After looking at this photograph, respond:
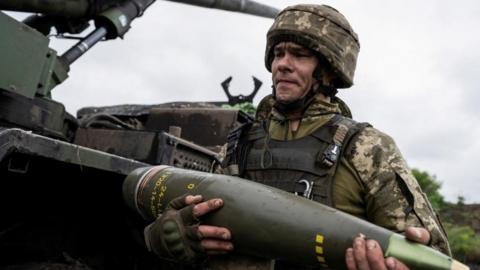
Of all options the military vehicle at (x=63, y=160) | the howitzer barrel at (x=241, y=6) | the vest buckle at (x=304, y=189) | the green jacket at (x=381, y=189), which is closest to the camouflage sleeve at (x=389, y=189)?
the green jacket at (x=381, y=189)

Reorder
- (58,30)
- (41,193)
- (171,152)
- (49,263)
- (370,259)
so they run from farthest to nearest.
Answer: (58,30)
(171,152)
(41,193)
(49,263)
(370,259)

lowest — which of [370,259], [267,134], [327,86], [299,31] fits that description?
[370,259]

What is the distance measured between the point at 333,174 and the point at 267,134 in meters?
0.44

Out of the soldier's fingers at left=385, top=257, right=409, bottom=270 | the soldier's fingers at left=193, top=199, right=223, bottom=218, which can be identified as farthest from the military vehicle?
the soldier's fingers at left=385, top=257, right=409, bottom=270

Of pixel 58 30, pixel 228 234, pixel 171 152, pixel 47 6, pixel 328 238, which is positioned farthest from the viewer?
pixel 58 30

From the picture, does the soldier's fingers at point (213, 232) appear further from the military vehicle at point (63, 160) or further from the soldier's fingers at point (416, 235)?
the military vehicle at point (63, 160)

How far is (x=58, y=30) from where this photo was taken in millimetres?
6949

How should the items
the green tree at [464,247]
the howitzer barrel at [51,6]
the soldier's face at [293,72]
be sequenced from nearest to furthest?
the soldier's face at [293,72], the howitzer barrel at [51,6], the green tree at [464,247]

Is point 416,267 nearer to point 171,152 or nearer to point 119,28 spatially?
point 171,152

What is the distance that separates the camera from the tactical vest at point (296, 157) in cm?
234

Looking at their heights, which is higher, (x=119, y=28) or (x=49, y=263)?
(x=119, y=28)

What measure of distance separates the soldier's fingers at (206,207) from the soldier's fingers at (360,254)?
528mm

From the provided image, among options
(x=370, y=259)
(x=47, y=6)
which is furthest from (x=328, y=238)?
(x=47, y=6)

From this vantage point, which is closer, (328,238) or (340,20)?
(328,238)
